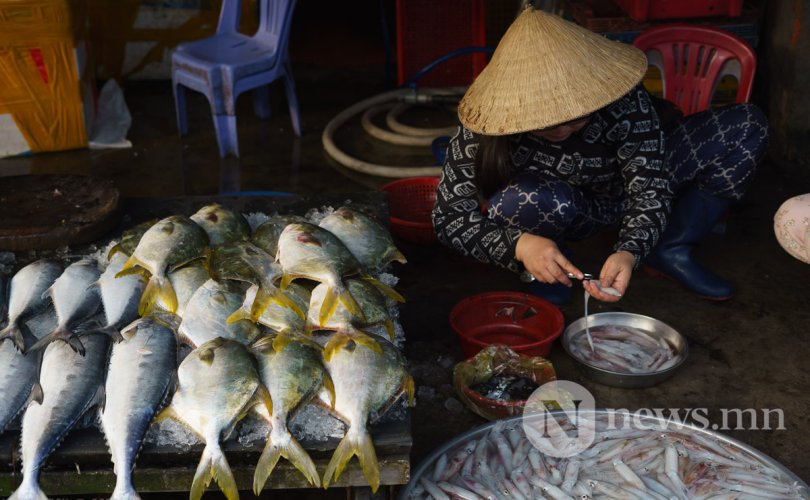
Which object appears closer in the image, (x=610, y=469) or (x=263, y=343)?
(x=263, y=343)

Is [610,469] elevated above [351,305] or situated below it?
below

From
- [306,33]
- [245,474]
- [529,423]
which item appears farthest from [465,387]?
[306,33]

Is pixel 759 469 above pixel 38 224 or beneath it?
beneath

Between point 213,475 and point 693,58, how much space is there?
3317 mm

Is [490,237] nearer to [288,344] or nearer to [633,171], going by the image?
[633,171]

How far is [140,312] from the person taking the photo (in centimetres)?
236

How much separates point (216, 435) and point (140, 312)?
1.96ft

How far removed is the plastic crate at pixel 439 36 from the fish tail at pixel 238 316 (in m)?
4.08

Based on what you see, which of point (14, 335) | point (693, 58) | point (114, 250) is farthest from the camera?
point (693, 58)

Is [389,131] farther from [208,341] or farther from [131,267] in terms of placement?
[208,341]

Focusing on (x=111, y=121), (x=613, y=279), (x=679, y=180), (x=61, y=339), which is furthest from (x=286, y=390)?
(x=111, y=121)

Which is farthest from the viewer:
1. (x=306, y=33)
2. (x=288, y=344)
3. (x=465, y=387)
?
(x=306, y=33)

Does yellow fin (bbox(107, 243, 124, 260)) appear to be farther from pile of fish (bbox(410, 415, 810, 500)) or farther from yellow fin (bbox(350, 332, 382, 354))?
pile of fish (bbox(410, 415, 810, 500))

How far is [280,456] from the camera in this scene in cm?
195
